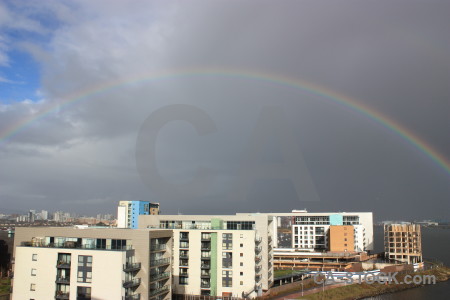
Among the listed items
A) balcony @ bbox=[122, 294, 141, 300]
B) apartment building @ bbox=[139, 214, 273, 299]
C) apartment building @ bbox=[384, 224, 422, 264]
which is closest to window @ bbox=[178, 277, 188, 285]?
apartment building @ bbox=[139, 214, 273, 299]

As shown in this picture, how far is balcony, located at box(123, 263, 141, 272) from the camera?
55.6 ft

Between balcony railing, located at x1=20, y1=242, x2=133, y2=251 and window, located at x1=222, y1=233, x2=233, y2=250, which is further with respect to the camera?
window, located at x1=222, y1=233, x2=233, y2=250

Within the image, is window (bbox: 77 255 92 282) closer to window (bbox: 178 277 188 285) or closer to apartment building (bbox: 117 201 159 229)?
window (bbox: 178 277 188 285)

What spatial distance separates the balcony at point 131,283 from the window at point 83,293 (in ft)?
5.38

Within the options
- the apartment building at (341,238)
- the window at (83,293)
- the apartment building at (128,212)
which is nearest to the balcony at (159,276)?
the window at (83,293)

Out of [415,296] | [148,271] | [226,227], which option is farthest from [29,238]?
[415,296]

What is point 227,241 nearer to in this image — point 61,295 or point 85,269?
point 85,269

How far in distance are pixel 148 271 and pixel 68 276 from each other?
11.6ft

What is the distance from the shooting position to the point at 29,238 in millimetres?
19375

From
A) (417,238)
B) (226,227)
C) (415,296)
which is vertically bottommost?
(415,296)

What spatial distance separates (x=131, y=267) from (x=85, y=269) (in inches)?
78.2

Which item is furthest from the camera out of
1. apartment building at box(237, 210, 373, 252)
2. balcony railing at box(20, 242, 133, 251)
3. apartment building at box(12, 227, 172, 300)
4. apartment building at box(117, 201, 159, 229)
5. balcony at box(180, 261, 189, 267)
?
apartment building at box(117, 201, 159, 229)

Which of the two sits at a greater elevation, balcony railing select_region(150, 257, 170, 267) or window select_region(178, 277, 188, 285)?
balcony railing select_region(150, 257, 170, 267)

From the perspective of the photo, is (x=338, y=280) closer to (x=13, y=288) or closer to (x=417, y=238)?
(x=417, y=238)
